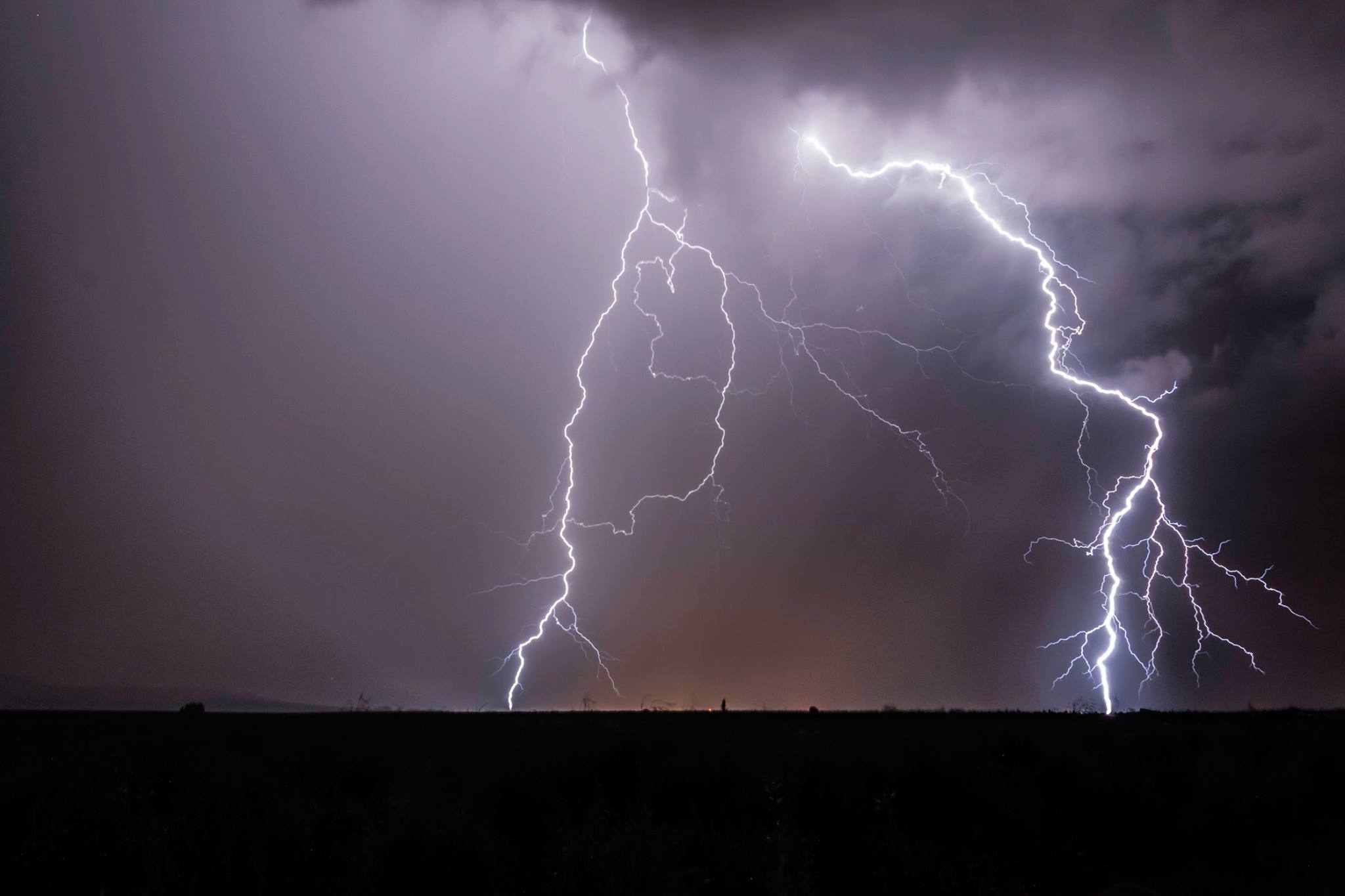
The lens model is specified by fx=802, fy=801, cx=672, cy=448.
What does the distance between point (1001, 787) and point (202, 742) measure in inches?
517

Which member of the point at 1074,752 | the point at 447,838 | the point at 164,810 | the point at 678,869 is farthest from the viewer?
the point at 1074,752

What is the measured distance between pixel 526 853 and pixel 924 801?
4.93m

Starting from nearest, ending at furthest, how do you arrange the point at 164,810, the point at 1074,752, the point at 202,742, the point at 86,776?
1. the point at 164,810
2. the point at 86,776
3. the point at 1074,752
4. the point at 202,742

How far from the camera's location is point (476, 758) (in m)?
10.9

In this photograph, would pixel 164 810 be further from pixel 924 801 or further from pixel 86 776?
pixel 924 801

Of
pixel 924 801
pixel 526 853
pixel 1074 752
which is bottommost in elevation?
pixel 526 853

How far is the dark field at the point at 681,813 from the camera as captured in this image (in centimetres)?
739

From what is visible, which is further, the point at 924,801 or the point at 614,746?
the point at 614,746

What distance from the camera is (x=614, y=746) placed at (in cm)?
1108

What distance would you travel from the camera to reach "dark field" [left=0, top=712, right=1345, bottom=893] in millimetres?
7395

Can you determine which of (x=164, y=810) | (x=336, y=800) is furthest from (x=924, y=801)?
(x=164, y=810)

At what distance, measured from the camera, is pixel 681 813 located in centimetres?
916

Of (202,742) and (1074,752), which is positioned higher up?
(1074,752)

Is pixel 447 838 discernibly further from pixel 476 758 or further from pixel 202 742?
pixel 202 742
